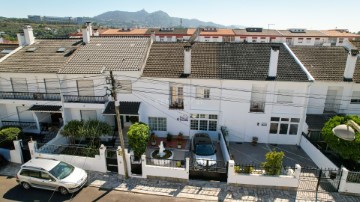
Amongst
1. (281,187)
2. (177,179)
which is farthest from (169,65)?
(281,187)

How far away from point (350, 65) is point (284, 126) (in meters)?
7.40

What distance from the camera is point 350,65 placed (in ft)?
68.6

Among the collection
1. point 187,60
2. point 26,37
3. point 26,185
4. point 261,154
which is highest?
point 26,37

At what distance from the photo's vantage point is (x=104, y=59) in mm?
22984

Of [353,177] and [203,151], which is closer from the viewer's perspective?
[353,177]

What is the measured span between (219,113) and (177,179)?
7.38m

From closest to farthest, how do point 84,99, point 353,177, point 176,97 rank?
point 353,177 → point 84,99 → point 176,97

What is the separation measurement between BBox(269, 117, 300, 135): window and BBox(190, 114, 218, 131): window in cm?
505

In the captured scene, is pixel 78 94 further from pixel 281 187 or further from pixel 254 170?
pixel 281 187

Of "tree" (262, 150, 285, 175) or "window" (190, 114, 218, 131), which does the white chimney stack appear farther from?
"tree" (262, 150, 285, 175)

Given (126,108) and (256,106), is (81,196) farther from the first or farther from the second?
(256,106)

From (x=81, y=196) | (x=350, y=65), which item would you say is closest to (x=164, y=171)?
(x=81, y=196)

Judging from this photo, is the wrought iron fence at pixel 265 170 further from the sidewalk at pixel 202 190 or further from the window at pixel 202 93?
the window at pixel 202 93

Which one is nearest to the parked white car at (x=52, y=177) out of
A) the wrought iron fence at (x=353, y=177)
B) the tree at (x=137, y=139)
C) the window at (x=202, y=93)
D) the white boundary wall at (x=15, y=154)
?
the white boundary wall at (x=15, y=154)
